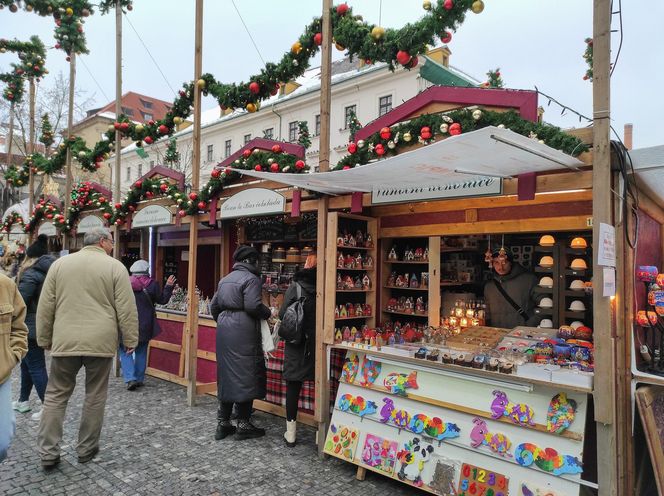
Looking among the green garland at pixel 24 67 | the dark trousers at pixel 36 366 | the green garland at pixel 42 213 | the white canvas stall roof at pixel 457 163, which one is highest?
the green garland at pixel 24 67

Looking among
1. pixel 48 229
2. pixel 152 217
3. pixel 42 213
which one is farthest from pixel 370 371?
pixel 42 213

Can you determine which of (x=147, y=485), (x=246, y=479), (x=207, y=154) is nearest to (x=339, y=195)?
(x=246, y=479)

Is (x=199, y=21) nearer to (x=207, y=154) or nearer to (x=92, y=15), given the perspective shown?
(x=92, y=15)

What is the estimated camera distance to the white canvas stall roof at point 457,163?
2582 millimetres

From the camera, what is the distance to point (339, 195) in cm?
447

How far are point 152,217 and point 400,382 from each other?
4.85m

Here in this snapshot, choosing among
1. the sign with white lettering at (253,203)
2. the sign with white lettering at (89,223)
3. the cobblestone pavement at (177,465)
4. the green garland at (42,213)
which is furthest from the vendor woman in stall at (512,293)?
the green garland at (42,213)

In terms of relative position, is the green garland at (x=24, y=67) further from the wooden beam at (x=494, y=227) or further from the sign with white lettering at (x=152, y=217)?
the wooden beam at (x=494, y=227)

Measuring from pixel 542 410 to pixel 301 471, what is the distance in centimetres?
203

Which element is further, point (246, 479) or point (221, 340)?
point (221, 340)

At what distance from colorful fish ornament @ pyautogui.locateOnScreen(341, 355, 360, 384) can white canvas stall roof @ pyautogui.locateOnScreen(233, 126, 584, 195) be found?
1.61m

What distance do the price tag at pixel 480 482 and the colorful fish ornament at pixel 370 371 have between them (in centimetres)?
102

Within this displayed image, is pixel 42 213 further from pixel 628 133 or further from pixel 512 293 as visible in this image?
pixel 628 133

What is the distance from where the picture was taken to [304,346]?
171 inches
